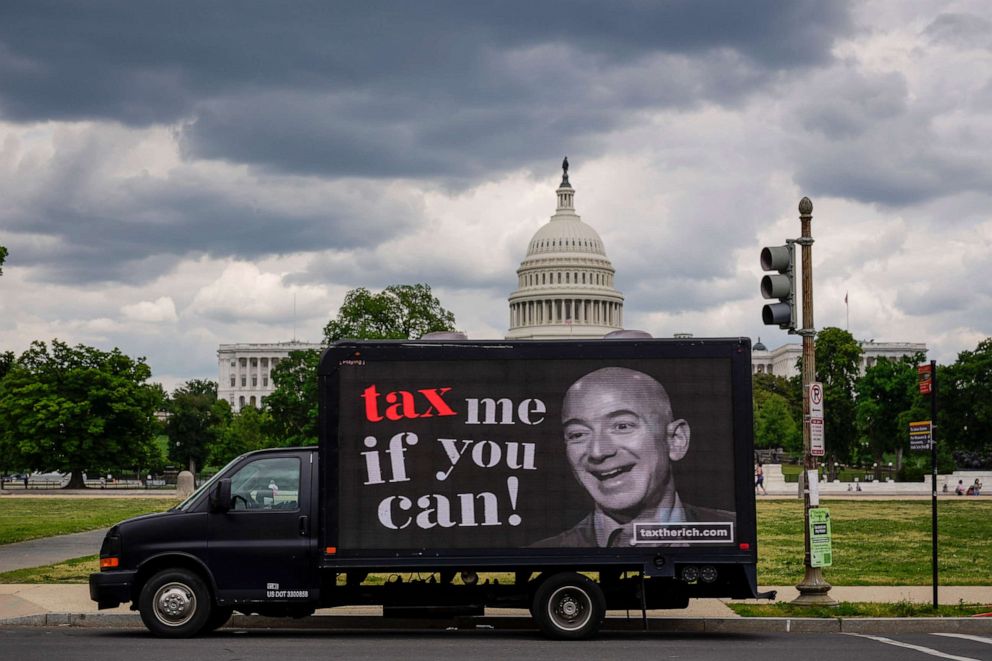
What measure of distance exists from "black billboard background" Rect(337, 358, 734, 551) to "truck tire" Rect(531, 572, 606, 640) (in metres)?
0.58

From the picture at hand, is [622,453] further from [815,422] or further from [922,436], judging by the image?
[922,436]

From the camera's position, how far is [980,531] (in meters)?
37.4

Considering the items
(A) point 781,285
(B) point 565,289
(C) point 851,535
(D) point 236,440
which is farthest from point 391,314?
(B) point 565,289

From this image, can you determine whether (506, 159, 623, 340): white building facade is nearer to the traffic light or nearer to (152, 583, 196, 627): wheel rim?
the traffic light

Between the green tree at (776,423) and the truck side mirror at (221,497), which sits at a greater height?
the green tree at (776,423)

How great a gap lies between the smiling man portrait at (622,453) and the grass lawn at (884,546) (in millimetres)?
7557

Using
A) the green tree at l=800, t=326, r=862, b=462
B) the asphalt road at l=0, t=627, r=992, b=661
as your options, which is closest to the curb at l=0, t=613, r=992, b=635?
the asphalt road at l=0, t=627, r=992, b=661

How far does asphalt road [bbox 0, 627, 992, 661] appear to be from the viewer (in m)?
14.4

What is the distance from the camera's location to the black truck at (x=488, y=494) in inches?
617

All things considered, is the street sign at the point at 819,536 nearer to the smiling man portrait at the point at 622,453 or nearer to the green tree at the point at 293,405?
the smiling man portrait at the point at 622,453

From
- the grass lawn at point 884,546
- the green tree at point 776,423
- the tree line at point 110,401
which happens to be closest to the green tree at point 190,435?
the tree line at point 110,401

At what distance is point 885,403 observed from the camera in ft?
322

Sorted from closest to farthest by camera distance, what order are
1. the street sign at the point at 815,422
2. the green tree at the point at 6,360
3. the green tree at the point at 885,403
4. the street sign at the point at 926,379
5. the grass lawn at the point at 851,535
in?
1. the street sign at the point at 926,379
2. the street sign at the point at 815,422
3. the grass lawn at the point at 851,535
4. the green tree at the point at 6,360
5. the green tree at the point at 885,403

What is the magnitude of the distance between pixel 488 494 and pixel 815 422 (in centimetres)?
499
